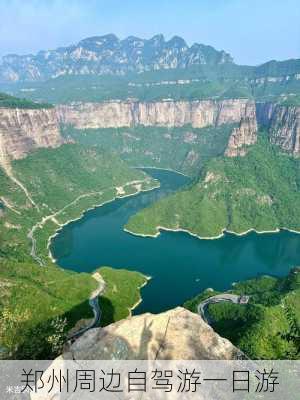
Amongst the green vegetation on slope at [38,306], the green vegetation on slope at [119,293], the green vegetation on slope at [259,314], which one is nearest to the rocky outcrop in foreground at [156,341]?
the green vegetation on slope at [259,314]

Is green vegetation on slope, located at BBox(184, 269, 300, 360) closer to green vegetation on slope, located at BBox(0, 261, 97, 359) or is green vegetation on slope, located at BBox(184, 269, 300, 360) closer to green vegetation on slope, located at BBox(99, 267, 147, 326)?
green vegetation on slope, located at BBox(99, 267, 147, 326)

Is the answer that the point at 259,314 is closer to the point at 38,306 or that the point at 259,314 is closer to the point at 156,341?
the point at 38,306

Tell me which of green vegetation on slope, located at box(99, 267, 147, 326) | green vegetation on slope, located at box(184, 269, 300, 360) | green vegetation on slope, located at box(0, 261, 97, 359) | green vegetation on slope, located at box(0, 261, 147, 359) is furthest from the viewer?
green vegetation on slope, located at box(99, 267, 147, 326)

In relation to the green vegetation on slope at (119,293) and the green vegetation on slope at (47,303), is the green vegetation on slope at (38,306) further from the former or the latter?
the green vegetation on slope at (119,293)

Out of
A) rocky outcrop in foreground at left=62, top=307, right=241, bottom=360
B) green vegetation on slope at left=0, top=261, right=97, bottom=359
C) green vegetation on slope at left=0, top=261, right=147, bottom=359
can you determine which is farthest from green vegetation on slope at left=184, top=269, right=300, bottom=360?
green vegetation on slope at left=0, top=261, right=97, bottom=359

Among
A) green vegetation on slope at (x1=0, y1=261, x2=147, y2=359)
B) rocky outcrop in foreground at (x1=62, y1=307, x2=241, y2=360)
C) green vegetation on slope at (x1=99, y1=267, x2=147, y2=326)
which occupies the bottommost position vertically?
green vegetation on slope at (x1=99, y1=267, x2=147, y2=326)

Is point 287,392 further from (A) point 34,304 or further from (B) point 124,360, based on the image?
(A) point 34,304

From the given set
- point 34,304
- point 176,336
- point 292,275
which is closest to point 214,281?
point 292,275
